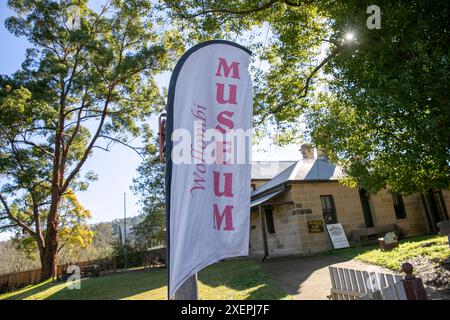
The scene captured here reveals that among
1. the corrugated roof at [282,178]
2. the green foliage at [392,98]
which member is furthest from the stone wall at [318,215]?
the green foliage at [392,98]

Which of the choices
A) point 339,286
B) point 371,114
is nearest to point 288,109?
point 371,114

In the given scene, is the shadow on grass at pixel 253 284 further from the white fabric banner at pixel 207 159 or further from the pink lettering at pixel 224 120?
the pink lettering at pixel 224 120

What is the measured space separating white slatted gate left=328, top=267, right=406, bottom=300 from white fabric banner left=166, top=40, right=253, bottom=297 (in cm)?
200

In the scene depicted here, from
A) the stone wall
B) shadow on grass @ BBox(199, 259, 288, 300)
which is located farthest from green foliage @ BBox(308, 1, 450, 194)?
the stone wall

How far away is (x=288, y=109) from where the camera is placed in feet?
43.1

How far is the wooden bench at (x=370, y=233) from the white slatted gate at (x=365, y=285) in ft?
37.6

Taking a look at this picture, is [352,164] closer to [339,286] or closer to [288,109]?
[339,286]

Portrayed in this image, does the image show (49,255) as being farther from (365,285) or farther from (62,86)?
(365,285)

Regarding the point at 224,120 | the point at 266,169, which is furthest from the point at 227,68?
the point at 266,169

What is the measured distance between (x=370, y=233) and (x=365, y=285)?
13.2m

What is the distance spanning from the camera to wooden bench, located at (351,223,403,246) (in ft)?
52.8

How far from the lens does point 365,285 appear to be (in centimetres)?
469

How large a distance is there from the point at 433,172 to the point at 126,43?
65.8 ft

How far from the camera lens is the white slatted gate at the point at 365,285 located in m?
3.83
